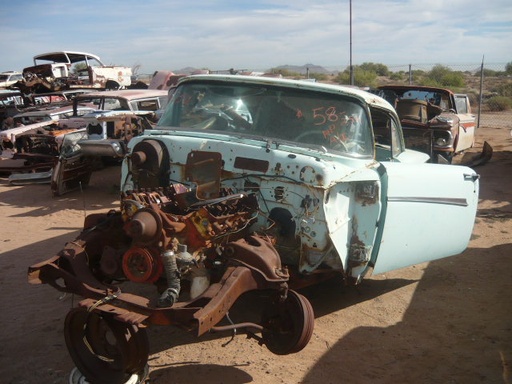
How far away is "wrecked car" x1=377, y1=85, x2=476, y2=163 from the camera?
10180mm

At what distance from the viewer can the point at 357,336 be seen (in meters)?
4.33

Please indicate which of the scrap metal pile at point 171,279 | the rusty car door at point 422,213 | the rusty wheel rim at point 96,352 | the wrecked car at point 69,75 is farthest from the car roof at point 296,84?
the wrecked car at point 69,75

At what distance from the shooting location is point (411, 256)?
4562 mm

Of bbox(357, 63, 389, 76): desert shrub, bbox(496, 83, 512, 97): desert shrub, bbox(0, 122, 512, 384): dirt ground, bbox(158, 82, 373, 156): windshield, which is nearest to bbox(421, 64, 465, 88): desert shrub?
bbox(496, 83, 512, 97): desert shrub

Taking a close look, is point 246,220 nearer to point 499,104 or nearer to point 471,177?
point 471,177

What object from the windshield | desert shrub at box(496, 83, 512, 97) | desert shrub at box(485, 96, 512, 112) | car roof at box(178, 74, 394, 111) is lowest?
desert shrub at box(485, 96, 512, 112)

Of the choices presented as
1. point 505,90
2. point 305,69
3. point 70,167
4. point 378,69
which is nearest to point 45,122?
point 70,167

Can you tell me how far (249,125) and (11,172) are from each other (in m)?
9.27

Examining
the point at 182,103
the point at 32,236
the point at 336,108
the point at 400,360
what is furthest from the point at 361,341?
the point at 32,236

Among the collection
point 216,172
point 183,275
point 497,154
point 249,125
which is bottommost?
point 497,154

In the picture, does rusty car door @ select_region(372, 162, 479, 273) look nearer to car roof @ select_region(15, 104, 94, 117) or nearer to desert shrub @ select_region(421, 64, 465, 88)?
car roof @ select_region(15, 104, 94, 117)

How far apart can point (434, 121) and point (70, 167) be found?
23.4 ft

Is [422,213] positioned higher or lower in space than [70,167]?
higher

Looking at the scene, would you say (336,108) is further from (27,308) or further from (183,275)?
(27,308)
